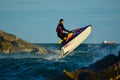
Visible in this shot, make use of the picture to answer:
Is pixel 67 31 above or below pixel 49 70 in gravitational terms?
above

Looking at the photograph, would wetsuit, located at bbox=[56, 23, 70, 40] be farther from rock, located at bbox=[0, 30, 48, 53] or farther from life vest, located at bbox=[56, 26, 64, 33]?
rock, located at bbox=[0, 30, 48, 53]

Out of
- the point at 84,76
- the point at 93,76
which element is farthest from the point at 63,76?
the point at 93,76

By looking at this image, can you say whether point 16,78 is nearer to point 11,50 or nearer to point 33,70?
point 33,70

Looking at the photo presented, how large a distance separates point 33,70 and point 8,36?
297ft

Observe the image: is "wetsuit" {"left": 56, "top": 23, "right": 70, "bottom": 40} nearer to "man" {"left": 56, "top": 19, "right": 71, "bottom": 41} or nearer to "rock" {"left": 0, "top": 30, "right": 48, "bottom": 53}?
"man" {"left": 56, "top": 19, "right": 71, "bottom": 41}

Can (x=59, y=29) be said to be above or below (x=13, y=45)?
below

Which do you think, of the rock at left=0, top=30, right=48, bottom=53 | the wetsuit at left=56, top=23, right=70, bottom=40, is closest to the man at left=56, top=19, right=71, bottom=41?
the wetsuit at left=56, top=23, right=70, bottom=40

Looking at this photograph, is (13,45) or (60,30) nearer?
(60,30)

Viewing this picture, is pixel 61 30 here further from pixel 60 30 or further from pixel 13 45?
pixel 13 45

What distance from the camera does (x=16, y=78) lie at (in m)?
29.4

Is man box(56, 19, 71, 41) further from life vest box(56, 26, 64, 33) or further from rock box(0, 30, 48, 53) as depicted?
rock box(0, 30, 48, 53)

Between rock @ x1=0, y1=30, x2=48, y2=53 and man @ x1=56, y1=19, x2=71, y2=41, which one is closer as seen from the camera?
man @ x1=56, y1=19, x2=71, y2=41

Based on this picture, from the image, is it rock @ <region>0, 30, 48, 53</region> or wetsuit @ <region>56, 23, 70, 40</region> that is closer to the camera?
wetsuit @ <region>56, 23, 70, 40</region>

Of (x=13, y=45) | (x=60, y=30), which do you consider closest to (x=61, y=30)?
(x=60, y=30)
